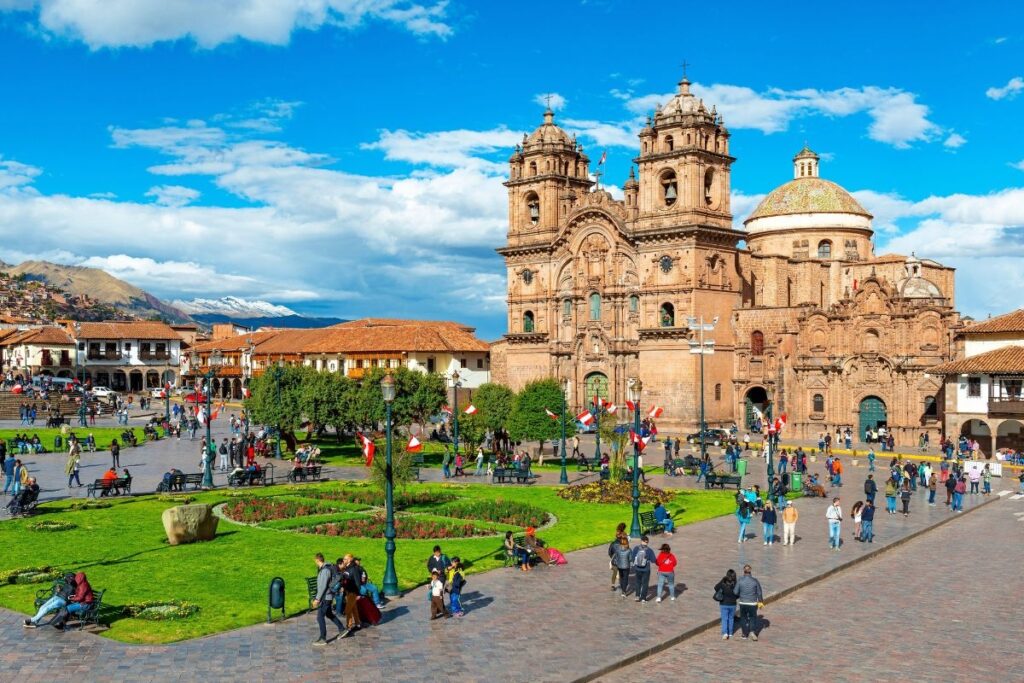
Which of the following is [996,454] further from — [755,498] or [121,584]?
[121,584]

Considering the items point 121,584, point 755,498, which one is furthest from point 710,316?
point 121,584

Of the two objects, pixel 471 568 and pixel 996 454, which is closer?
pixel 471 568

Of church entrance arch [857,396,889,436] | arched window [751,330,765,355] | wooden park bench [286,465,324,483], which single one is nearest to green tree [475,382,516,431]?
wooden park bench [286,465,324,483]

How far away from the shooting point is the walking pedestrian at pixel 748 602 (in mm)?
18406

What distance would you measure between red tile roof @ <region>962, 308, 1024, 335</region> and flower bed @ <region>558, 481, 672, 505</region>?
1106 inches

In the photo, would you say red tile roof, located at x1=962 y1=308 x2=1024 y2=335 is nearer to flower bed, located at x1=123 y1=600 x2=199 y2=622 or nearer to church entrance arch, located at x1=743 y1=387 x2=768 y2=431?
church entrance arch, located at x1=743 y1=387 x2=768 y2=431

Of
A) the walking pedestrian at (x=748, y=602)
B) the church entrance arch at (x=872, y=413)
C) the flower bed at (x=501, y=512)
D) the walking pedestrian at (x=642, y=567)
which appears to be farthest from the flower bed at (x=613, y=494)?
the church entrance arch at (x=872, y=413)

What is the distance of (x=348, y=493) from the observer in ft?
119

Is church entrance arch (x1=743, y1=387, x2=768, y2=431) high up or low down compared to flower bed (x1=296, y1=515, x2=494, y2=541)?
up

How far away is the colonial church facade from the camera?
203 feet

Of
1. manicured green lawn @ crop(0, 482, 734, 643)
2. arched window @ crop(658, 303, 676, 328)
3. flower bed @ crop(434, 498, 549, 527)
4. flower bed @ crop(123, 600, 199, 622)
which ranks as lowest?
flower bed @ crop(123, 600, 199, 622)

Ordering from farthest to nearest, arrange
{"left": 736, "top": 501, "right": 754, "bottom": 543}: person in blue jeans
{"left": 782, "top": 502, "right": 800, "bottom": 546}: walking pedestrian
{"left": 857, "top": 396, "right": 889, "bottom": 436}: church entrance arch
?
{"left": 857, "top": 396, "right": 889, "bottom": 436}: church entrance arch, {"left": 736, "top": 501, "right": 754, "bottom": 543}: person in blue jeans, {"left": 782, "top": 502, "right": 800, "bottom": 546}: walking pedestrian

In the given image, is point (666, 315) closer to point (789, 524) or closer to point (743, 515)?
point (743, 515)

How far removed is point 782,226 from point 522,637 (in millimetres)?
65220
